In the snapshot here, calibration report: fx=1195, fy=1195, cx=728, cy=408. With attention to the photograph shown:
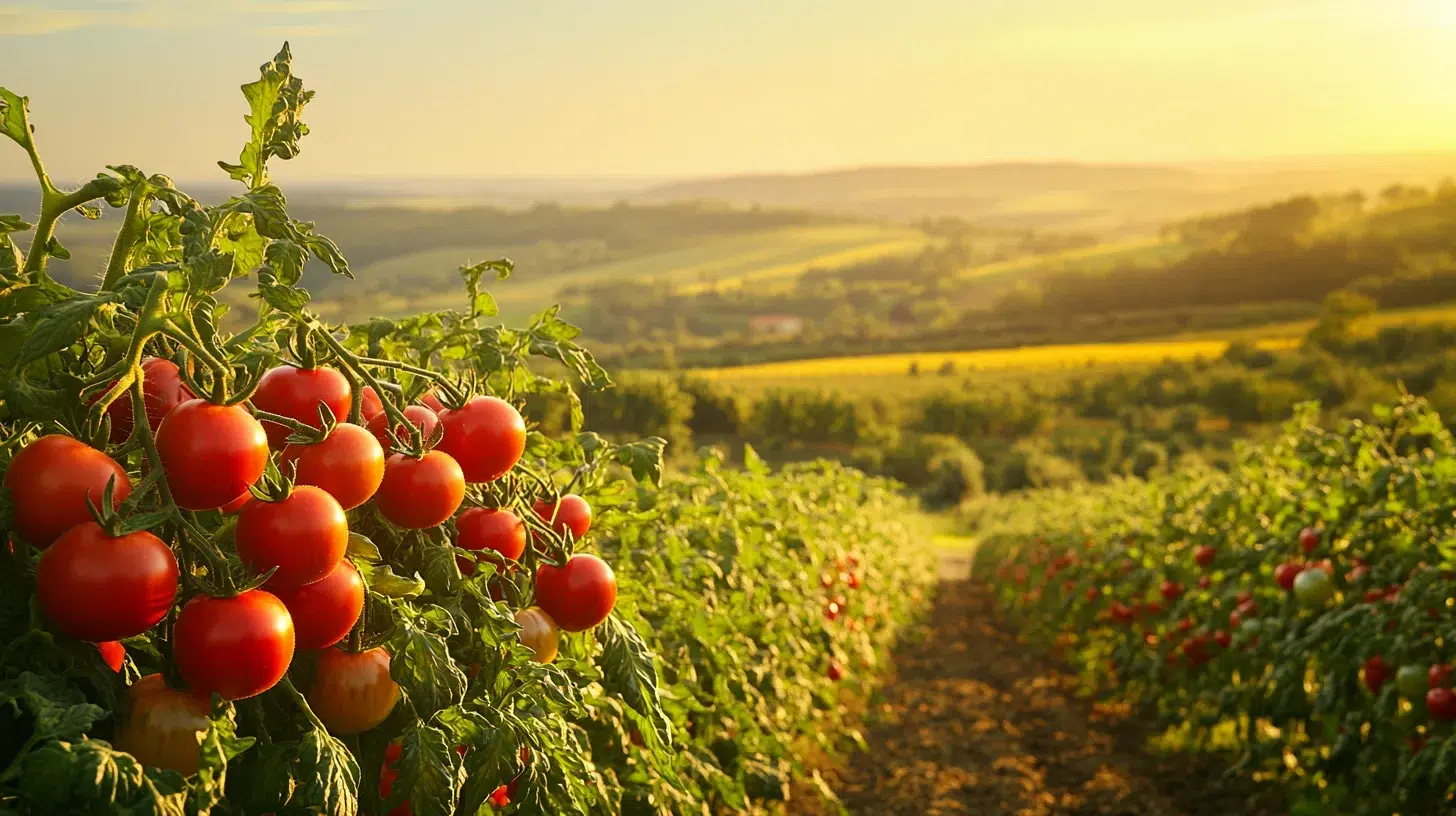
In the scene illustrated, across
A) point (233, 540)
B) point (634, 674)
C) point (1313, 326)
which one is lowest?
point (1313, 326)

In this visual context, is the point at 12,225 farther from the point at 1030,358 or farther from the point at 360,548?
the point at 1030,358

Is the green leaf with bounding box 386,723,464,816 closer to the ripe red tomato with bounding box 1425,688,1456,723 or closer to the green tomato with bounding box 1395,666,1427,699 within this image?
the ripe red tomato with bounding box 1425,688,1456,723

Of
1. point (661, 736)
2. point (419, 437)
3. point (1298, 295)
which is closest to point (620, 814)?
point (661, 736)

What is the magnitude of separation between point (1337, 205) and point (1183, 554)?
96.1 metres

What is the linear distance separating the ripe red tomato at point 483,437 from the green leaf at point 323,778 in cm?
51

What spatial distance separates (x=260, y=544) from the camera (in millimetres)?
1457

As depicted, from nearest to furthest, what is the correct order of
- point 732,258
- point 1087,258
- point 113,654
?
point 113,654, point 1087,258, point 732,258

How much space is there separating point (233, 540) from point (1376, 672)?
465cm

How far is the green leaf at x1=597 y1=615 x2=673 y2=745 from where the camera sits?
2035 mm

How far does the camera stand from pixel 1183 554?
854 cm

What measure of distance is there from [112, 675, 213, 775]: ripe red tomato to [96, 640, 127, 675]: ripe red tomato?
7 centimetres

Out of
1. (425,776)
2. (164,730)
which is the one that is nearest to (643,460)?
(425,776)

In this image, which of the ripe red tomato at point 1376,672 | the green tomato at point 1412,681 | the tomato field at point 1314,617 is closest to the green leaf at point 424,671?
the tomato field at point 1314,617

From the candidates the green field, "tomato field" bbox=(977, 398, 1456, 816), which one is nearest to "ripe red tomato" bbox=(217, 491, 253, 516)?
"tomato field" bbox=(977, 398, 1456, 816)
